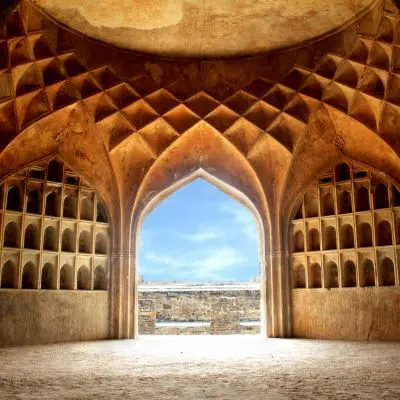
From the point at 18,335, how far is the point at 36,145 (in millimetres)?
4307

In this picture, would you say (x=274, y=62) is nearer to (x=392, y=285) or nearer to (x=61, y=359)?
(x=392, y=285)

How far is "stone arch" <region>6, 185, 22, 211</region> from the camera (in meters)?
12.4

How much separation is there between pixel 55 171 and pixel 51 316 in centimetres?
344

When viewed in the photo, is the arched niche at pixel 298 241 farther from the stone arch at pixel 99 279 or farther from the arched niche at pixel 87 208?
the arched niche at pixel 87 208

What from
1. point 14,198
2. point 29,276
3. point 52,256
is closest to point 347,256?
point 52,256

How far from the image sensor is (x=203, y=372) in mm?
6988

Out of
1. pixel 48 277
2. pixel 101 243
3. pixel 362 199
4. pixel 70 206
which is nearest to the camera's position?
pixel 48 277

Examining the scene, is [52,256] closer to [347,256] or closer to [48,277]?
[48,277]

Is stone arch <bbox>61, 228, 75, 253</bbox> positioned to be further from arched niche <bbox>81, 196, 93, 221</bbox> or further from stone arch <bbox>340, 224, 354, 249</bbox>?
stone arch <bbox>340, 224, 354, 249</bbox>

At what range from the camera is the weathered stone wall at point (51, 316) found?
462 inches

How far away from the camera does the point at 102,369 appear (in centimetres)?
729

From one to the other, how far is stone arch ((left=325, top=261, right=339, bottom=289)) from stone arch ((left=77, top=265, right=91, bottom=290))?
5.77m

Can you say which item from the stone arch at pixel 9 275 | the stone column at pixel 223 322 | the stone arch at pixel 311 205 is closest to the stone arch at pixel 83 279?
the stone arch at pixel 9 275

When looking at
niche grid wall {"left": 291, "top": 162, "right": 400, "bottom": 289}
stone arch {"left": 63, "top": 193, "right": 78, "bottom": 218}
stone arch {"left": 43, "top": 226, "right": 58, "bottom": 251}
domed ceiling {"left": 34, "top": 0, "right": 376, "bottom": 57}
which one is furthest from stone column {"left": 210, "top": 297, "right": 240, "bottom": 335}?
domed ceiling {"left": 34, "top": 0, "right": 376, "bottom": 57}
